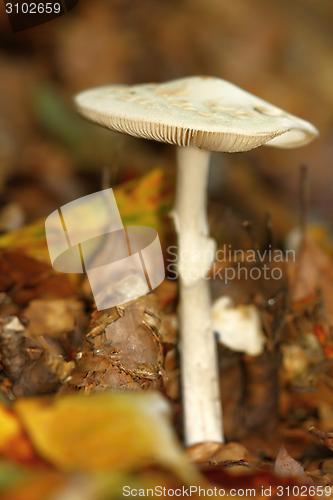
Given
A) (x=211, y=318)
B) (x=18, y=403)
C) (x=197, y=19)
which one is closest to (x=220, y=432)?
(x=211, y=318)

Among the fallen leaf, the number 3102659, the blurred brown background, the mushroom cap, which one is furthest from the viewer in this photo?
the blurred brown background

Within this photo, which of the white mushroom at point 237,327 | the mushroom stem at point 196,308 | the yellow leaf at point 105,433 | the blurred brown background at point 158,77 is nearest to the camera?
the yellow leaf at point 105,433

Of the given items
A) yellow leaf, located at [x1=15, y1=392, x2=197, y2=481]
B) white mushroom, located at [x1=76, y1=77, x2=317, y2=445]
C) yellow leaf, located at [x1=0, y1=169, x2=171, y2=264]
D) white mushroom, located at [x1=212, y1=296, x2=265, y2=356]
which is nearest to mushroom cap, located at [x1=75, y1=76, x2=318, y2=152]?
white mushroom, located at [x1=76, y1=77, x2=317, y2=445]

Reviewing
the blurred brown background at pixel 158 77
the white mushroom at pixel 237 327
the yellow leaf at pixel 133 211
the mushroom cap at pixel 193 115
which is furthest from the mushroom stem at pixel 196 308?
the blurred brown background at pixel 158 77

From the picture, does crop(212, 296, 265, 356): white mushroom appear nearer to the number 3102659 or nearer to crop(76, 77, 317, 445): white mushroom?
crop(76, 77, 317, 445): white mushroom

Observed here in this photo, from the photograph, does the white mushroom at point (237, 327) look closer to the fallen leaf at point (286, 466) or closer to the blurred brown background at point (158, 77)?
the fallen leaf at point (286, 466)

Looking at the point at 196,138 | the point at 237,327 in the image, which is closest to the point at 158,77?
the point at 237,327
